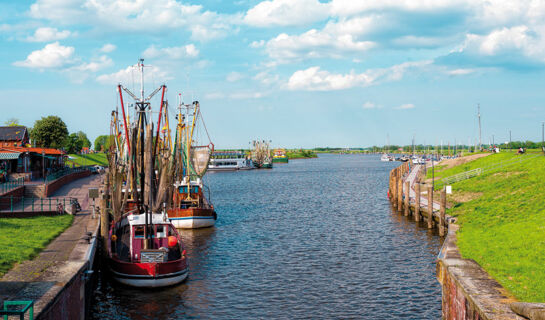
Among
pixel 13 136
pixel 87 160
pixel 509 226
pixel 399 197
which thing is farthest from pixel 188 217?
pixel 87 160

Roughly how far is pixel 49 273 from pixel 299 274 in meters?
16.1

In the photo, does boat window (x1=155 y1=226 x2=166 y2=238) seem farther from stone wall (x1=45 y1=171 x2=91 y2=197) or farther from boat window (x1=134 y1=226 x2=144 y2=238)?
stone wall (x1=45 y1=171 x2=91 y2=197)

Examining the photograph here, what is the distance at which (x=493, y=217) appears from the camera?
3325 cm

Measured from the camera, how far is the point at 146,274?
85.1ft

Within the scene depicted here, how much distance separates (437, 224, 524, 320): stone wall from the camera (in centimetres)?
1409

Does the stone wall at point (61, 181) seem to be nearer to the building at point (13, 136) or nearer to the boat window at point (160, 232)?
the building at point (13, 136)

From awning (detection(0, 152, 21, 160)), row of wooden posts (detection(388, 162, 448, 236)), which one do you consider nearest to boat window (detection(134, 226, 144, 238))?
row of wooden posts (detection(388, 162, 448, 236))

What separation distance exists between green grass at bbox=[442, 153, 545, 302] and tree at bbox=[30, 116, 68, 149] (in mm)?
95727

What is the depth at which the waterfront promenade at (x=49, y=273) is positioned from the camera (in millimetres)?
15195

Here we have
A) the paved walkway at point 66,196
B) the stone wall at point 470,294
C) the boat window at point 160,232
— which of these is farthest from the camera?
the paved walkway at point 66,196

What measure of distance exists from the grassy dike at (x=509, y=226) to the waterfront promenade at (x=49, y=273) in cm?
1541

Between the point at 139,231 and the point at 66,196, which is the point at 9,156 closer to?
the point at 66,196

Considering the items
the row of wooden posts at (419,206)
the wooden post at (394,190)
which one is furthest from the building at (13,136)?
the row of wooden posts at (419,206)

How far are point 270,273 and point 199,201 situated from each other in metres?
21.3
